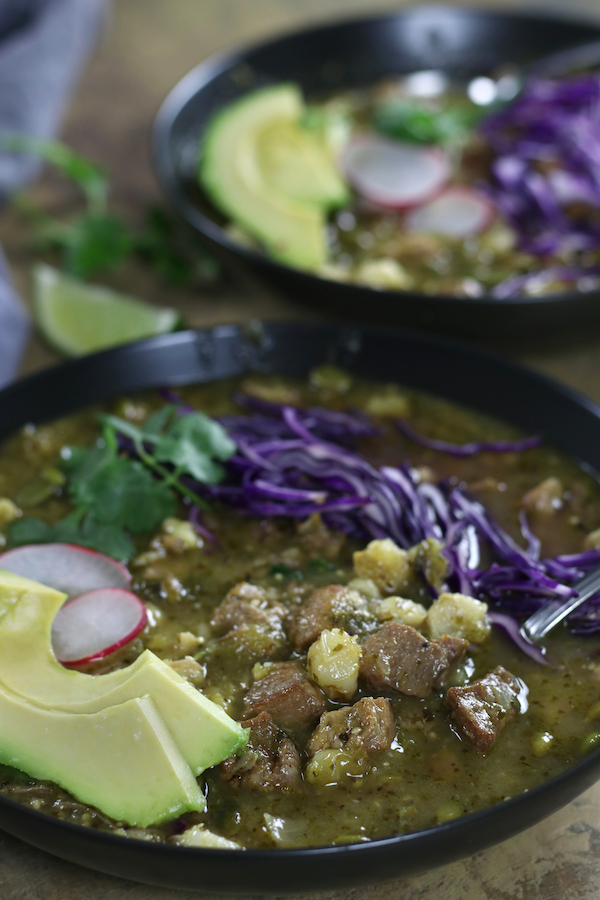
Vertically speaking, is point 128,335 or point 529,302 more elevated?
point 128,335

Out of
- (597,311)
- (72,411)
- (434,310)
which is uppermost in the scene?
(72,411)

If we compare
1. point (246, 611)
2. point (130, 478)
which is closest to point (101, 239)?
point (130, 478)

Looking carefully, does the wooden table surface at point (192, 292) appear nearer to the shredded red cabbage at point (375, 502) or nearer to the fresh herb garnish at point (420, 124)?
the shredded red cabbage at point (375, 502)

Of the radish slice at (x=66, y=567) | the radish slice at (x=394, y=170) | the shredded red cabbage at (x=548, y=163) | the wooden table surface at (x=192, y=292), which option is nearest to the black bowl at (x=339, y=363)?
the wooden table surface at (x=192, y=292)

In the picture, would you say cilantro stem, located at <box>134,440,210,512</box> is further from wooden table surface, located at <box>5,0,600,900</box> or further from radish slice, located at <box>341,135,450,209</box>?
radish slice, located at <box>341,135,450,209</box>

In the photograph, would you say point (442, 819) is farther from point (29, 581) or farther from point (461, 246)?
point (461, 246)

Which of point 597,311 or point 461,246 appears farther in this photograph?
point 461,246

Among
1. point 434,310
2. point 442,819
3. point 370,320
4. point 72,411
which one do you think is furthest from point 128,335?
point 442,819

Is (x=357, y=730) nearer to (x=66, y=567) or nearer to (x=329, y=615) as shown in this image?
(x=329, y=615)
